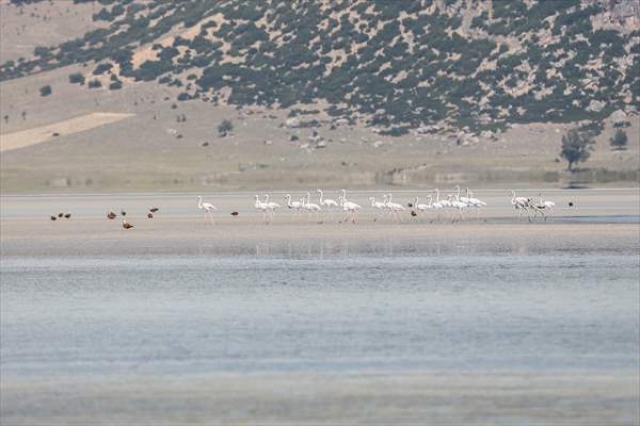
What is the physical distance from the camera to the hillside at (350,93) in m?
82.7

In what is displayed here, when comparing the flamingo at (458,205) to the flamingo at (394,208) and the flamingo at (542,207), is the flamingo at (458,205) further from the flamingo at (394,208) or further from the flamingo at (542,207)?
the flamingo at (542,207)

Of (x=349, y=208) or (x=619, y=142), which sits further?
(x=619, y=142)

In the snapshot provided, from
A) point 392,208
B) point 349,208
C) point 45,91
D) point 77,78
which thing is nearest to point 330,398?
point 349,208

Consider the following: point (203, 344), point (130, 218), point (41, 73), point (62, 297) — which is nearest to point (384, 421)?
point (203, 344)

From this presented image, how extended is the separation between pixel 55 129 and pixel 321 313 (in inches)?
2777

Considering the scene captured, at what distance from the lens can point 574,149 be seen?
3137 inches

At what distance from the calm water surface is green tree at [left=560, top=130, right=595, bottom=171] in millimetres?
41631

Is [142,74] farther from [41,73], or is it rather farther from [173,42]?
[41,73]

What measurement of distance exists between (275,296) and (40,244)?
15509 millimetres

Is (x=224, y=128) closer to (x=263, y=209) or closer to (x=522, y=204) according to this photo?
(x=263, y=209)

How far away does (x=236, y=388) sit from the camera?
2006 centimetres

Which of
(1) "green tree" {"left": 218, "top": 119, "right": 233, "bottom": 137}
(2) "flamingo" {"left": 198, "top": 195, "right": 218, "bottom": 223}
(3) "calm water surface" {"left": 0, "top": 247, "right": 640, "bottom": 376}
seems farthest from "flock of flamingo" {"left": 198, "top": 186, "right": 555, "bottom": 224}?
(1) "green tree" {"left": 218, "top": 119, "right": 233, "bottom": 137}

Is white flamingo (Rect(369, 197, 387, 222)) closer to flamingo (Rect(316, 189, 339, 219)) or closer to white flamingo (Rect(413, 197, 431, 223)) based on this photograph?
white flamingo (Rect(413, 197, 431, 223))

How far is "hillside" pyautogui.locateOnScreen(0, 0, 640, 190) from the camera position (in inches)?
3255
